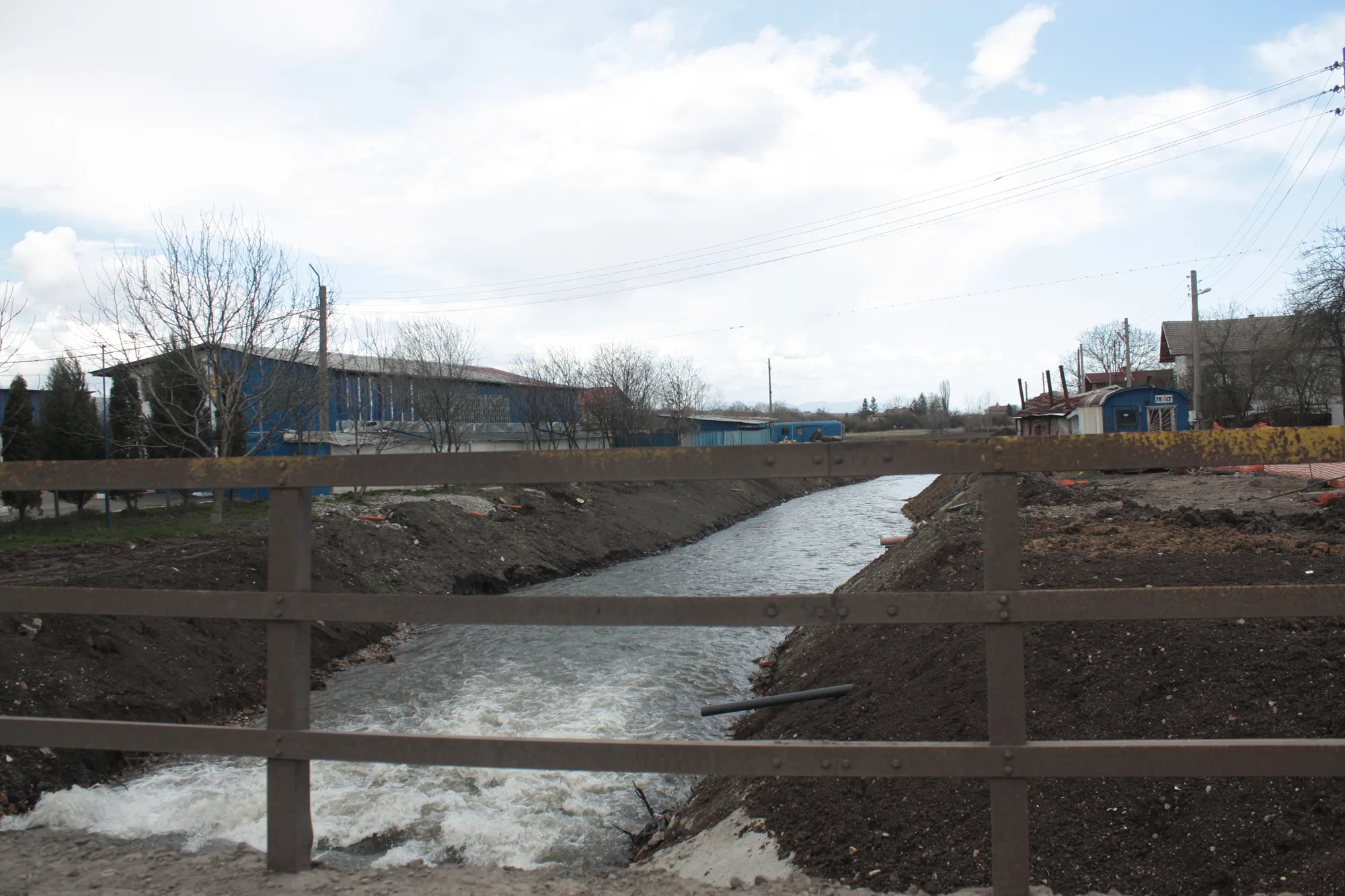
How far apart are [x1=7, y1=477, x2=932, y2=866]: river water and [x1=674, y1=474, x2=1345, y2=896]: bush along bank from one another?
970 mm

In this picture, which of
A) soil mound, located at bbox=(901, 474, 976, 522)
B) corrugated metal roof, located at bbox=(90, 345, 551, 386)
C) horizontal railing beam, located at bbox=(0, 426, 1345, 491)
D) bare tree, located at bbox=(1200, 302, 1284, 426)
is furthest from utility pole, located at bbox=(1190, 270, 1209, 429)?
horizontal railing beam, located at bbox=(0, 426, 1345, 491)

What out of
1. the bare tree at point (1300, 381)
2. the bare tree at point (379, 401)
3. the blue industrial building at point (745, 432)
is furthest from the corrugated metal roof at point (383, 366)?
the bare tree at point (1300, 381)

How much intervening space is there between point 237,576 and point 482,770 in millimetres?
6799

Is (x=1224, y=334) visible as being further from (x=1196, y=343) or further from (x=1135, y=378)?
(x=1196, y=343)

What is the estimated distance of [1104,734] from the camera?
4.09 m

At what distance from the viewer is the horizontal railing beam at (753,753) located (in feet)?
7.93

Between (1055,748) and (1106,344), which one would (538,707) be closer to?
(1055,748)

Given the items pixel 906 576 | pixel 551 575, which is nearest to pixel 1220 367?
pixel 551 575

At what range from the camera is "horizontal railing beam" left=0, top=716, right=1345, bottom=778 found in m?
2.42

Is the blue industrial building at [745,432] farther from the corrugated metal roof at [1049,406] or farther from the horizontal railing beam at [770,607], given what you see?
the horizontal railing beam at [770,607]

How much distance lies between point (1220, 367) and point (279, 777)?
5113 cm

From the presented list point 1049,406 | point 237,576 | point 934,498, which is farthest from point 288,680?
point 1049,406

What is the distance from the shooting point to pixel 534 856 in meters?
5.49

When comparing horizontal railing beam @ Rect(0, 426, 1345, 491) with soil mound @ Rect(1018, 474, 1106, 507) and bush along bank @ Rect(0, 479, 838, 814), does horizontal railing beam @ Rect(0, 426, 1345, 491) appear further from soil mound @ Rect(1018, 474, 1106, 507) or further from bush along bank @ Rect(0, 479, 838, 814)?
soil mound @ Rect(1018, 474, 1106, 507)
